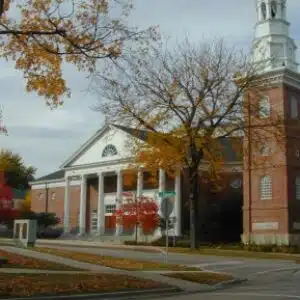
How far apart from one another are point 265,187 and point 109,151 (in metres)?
22.1

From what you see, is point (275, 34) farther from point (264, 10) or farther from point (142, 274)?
point (142, 274)

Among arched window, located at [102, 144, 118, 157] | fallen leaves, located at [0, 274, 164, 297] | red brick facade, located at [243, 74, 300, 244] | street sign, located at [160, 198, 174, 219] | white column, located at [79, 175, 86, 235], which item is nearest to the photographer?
fallen leaves, located at [0, 274, 164, 297]

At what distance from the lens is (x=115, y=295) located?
1436 cm

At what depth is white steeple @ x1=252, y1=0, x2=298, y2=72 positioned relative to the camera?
53000mm

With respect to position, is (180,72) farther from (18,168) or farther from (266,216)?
(18,168)

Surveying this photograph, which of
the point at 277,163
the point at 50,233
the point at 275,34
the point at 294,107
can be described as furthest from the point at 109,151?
the point at 275,34

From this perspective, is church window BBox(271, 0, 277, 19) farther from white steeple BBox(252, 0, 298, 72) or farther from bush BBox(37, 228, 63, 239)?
bush BBox(37, 228, 63, 239)

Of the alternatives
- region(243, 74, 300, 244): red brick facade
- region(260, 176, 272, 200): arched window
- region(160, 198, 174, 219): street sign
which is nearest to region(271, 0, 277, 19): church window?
region(243, 74, 300, 244): red brick facade

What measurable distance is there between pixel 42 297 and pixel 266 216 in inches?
1632

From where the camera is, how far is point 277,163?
51.9 metres

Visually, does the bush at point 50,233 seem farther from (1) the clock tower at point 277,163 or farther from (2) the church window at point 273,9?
(2) the church window at point 273,9

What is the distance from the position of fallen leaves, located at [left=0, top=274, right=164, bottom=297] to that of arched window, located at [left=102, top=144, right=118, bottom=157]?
50219 mm

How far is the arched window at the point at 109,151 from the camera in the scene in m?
67.6

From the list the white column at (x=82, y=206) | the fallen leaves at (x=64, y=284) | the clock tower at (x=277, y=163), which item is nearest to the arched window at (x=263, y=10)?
the clock tower at (x=277, y=163)
